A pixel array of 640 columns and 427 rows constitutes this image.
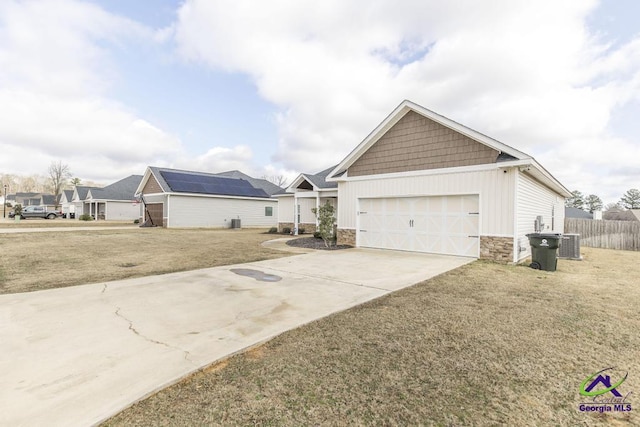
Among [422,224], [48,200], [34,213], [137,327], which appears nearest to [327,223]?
[422,224]

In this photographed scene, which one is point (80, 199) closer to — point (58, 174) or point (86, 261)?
point (58, 174)

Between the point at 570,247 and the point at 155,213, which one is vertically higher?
the point at 155,213

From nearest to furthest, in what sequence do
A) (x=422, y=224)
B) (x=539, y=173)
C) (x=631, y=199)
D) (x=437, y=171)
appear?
1. (x=539, y=173)
2. (x=437, y=171)
3. (x=422, y=224)
4. (x=631, y=199)

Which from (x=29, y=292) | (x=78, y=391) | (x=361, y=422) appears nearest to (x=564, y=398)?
(x=361, y=422)

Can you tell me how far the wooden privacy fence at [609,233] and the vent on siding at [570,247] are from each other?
21.1ft

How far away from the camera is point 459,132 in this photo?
10.0 meters

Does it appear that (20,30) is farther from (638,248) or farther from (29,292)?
(638,248)

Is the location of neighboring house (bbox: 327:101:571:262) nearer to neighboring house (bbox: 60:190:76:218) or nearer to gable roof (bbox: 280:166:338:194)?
gable roof (bbox: 280:166:338:194)

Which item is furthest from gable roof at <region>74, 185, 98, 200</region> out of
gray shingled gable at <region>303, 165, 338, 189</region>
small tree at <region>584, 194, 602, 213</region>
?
small tree at <region>584, 194, 602, 213</region>

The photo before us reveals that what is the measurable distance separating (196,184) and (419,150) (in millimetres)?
21166

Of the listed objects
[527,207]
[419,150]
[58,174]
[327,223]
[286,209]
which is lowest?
[327,223]

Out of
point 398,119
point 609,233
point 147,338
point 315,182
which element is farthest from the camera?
point 315,182

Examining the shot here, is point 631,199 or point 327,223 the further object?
point 631,199

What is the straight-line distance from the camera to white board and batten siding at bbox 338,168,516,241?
9.14 m
